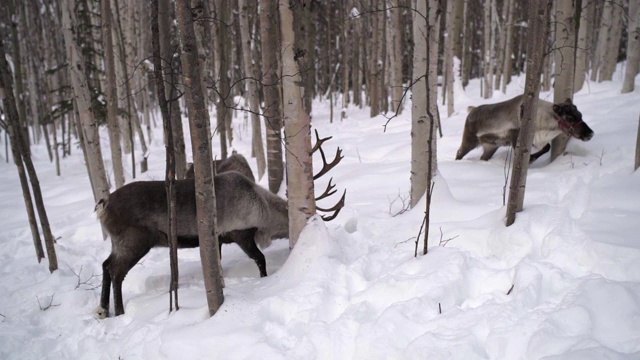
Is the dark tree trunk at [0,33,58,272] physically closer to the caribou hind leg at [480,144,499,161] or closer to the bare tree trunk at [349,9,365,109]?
the caribou hind leg at [480,144,499,161]

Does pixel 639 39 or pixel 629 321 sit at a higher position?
pixel 639 39

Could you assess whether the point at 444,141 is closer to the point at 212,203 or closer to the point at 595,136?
the point at 595,136

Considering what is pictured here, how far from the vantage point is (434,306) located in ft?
9.13

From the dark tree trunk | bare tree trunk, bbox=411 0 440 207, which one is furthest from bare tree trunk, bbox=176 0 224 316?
the dark tree trunk

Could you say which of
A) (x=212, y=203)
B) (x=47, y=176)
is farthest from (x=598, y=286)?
(x=47, y=176)

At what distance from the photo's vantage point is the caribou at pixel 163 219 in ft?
13.1

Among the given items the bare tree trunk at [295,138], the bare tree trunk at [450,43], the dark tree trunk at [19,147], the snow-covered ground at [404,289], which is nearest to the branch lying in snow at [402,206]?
the snow-covered ground at [404,289]

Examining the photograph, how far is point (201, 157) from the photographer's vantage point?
2920 mm

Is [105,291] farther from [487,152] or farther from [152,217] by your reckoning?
[487,152]

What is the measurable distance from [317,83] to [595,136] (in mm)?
22019

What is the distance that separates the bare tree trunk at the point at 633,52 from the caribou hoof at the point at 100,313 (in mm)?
10742

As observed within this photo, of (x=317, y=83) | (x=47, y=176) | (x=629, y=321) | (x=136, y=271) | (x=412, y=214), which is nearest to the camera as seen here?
(x=629, y=321)

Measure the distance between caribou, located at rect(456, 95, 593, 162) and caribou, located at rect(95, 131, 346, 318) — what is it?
3471 millimetres

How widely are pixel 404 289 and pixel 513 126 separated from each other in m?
4.34
